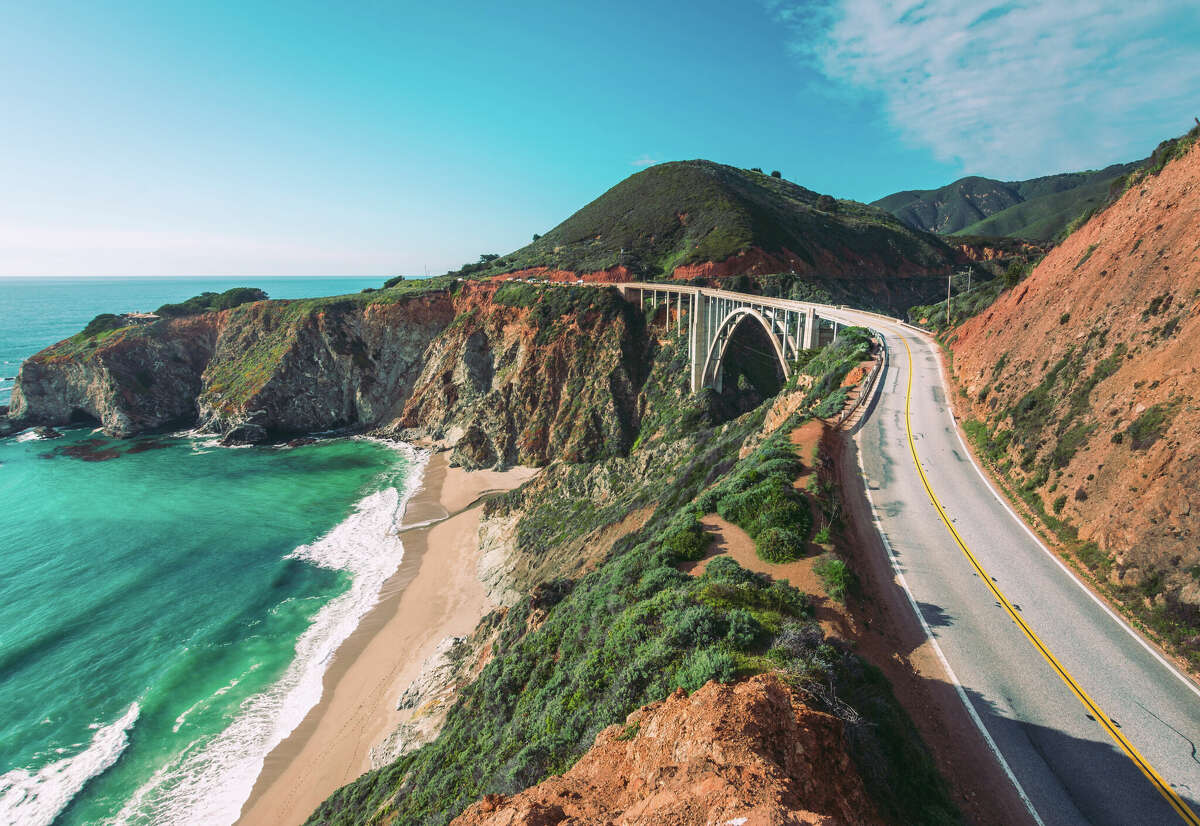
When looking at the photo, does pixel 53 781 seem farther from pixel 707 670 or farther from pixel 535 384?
pixel 535 384

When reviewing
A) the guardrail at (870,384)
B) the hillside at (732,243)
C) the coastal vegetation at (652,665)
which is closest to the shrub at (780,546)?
the coastal vegetation at (652,665)

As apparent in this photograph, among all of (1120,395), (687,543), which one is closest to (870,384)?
(1120,395)

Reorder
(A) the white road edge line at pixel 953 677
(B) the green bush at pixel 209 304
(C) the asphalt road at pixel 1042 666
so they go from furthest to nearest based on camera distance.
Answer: (B) the green bush at pixel 209 304
(C) the asphalt road at pixel 1042 666
(A) the white road edge line at pixel 953 677

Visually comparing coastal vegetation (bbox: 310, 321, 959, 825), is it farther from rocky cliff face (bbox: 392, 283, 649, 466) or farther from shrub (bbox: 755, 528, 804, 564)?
rocky cliff face (bbox: 392, 283, 649, 466)

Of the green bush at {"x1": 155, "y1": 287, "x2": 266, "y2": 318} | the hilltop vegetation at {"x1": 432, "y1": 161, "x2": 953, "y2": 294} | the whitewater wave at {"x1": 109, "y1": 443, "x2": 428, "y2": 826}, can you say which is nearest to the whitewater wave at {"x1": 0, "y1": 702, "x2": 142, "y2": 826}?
the whitewater wave at {"x1": 109, "y1": 443, "x2": 428, "y2": 826}

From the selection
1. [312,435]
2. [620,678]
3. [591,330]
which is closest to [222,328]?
[312,435]

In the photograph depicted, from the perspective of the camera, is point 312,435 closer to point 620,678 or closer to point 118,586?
point 118,586

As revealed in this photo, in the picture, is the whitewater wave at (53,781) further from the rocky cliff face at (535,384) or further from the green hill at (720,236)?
the green hill at (720,236)
